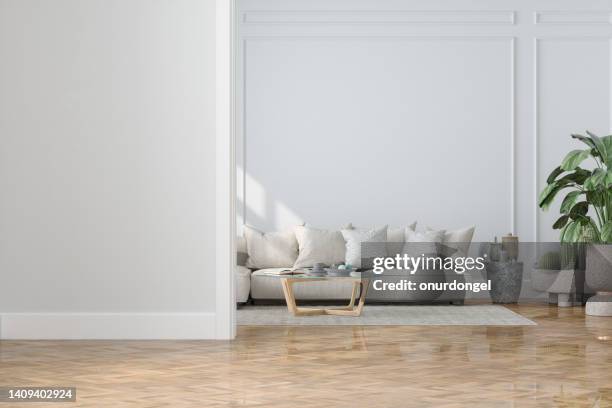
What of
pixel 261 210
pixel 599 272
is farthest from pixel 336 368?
pixel 261 210

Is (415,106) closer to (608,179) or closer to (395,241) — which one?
(395,241)

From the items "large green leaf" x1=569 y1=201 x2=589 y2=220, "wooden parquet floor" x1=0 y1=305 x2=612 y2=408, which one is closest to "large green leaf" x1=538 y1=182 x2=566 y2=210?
"large green leaf" x1=569 y1=201 x2=589 y2=220

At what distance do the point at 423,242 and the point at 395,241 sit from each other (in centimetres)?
31

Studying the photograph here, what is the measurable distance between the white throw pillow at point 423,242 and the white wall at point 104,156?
3.22 metres

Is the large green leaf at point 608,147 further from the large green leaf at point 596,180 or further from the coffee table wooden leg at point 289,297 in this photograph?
the coffee table wooden leg at point 289,297

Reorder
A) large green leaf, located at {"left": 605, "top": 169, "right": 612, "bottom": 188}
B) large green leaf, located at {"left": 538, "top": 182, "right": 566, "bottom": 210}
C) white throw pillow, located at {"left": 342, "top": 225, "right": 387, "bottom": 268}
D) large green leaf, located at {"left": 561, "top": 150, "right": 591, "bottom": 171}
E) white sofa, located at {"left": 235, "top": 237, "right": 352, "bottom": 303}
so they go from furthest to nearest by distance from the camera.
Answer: white throw pillow, located at {"left": 342, "top": 225, "right": 387, "bottom": 268} < white sofa, located at {"left": 235, "top": 237, "right": 352, "bottom": 303} < large green leaf, located at {"left": 538, "top": 182, "right": 566, "bottom": 210} < large green leaf, located at {"left": 561, "top": 150, "right": 591, "bottom": 171} < large green leaf, located at {"left": 605, "top": 169, "right": 612, "bottom": 188}

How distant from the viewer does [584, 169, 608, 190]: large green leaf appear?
25.1 ft

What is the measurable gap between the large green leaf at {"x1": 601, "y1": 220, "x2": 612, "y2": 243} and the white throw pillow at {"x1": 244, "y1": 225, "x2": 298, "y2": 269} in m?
3.02

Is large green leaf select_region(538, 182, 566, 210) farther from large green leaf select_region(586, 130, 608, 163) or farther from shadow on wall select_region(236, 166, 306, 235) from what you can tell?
shadow on wall select_region(236, 166, 306, 235)

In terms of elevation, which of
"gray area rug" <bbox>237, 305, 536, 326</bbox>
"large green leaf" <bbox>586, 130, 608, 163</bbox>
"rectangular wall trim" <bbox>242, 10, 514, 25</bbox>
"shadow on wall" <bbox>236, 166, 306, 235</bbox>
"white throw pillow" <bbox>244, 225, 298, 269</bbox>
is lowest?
"gray area rug" <bbox>237, 305, 536, 326</bbox>

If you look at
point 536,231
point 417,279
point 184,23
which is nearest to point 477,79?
point 536,231

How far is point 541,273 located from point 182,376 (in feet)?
16.3

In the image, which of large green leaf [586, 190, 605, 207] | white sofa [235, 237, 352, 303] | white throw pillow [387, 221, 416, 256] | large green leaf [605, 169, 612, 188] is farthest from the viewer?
white throw pillow [387, 221, 416, 256]

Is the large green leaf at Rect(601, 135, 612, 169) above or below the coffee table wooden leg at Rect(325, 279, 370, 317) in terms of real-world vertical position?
above
